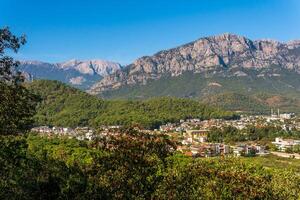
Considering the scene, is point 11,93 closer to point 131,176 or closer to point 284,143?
point 131,176

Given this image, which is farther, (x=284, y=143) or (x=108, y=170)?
(x=284, y=143)

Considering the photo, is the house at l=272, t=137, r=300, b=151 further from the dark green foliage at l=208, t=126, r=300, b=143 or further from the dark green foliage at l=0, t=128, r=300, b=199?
the dark green foliage at l=0, t=128, r=300, b=199

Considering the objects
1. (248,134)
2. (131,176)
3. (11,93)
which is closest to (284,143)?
(248,134)

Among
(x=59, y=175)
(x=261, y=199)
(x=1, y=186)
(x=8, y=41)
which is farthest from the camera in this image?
(x=59, y=175)

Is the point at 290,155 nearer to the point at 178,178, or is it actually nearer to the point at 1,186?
the point at 178,178

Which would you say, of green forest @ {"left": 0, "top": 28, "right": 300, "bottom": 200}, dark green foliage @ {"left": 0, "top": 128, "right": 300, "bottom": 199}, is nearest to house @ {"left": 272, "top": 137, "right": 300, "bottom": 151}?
green forest @ {"left": 0, "top": 28, "right": 300, "bottom": 200}

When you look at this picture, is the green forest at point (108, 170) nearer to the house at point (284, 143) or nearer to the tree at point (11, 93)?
the tree at point (11, 93)

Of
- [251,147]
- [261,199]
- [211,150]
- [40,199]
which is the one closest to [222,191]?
[261,199]

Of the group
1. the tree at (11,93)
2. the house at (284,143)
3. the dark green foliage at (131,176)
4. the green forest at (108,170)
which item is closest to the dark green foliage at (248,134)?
the house at (284,143)
